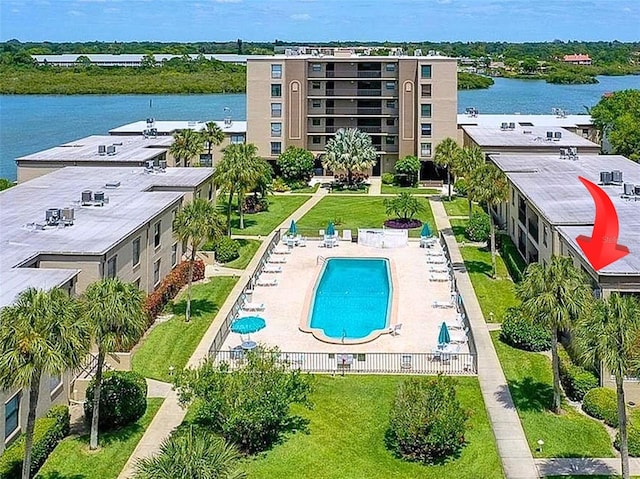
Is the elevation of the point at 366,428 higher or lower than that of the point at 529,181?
lower

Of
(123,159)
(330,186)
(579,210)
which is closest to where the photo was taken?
(579,210)

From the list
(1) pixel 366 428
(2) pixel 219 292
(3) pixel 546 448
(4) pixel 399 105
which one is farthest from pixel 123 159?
(3) pixel 546 448

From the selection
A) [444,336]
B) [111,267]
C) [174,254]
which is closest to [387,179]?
[174,254]

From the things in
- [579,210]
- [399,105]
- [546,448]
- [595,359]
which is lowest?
[546,448]

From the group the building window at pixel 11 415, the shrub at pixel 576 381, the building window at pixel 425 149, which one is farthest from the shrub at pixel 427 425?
the building window at pixel 425 149

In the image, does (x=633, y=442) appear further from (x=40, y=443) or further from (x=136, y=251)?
(x=136, y=251)

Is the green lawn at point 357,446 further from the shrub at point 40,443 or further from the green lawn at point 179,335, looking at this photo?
the green lawn at point 179,335

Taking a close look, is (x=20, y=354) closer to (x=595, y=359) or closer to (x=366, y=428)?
(x=366, y=428)
